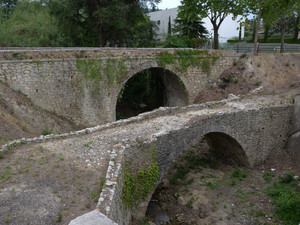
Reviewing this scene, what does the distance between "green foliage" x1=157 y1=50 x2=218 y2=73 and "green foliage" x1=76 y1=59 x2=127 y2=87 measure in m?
3.01

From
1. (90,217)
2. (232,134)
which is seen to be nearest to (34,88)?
(232,134)

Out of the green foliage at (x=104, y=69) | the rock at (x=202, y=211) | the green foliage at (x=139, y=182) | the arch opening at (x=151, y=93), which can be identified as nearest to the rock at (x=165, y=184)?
the rock at (x=202, y=211)

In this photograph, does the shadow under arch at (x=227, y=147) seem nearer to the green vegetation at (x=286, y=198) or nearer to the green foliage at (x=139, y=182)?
the green vegetation at (x=286, y=198)

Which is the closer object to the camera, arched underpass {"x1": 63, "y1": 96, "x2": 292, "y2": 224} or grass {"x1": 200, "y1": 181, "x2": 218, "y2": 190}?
arched underpass {"x1": 63, "y1": 96, "x2": 292, "y2": 224}

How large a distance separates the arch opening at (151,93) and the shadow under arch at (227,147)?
5699mm

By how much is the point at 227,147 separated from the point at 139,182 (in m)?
7.17

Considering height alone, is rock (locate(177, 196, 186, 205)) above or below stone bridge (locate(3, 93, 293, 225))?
below

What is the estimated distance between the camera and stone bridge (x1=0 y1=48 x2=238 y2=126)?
513 inches

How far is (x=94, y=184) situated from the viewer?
21.7 feet

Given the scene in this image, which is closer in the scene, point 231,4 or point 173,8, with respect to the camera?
point 231,4

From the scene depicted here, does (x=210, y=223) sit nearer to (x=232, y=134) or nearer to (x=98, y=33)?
(x=232, y=134)

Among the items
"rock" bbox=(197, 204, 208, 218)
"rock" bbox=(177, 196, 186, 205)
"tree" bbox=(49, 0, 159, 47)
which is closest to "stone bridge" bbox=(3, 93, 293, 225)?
"rock" bbox=(177, 196, 186, 205)

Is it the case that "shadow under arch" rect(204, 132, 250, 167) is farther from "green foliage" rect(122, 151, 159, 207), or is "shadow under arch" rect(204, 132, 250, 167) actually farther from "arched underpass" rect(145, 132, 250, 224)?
"green foliage" rect(122, 151, 159, 207)

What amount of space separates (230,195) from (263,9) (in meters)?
16.6
